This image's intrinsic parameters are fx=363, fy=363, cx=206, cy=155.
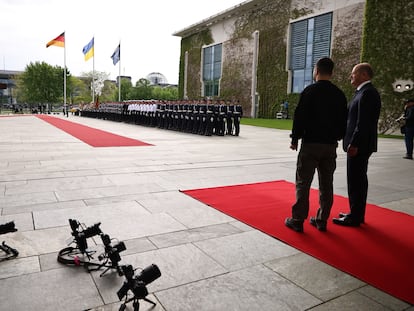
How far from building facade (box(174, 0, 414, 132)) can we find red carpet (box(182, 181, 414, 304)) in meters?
19.3

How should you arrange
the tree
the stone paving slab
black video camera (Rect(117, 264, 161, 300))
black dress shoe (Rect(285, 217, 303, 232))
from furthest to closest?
the tree, black dress shoe (Rect(285, 217, 303, 232)), the stone paving slab, black video camera (Rect(117, 264, 161, 300))

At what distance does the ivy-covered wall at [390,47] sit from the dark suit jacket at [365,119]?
1946 cm

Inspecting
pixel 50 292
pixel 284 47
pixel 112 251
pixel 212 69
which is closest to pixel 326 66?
pixel 112 251

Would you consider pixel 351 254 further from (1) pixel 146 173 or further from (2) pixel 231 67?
(2) pixel 231 67

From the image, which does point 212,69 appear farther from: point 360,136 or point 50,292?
point 50,292

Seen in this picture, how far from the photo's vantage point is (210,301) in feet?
8.29

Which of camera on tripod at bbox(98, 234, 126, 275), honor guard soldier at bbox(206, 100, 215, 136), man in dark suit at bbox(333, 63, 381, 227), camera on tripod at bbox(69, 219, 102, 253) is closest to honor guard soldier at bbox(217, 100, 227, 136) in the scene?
honor guard soldier at bbox(206, 100, 215, 136)

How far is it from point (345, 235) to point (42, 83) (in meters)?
69.7

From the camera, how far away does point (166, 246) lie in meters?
3.47

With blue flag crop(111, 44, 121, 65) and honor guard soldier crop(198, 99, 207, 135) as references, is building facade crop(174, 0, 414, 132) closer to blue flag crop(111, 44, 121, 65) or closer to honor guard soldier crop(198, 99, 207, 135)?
blue flag crop(111, 44, 121, 65)

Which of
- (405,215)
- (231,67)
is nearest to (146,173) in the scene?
(405,215)

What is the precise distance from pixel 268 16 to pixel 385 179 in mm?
30835

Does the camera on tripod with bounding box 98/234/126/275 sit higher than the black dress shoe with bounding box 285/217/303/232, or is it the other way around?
the camera on tripod with bounding box 98/234/126/275

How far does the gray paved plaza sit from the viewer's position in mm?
2557
